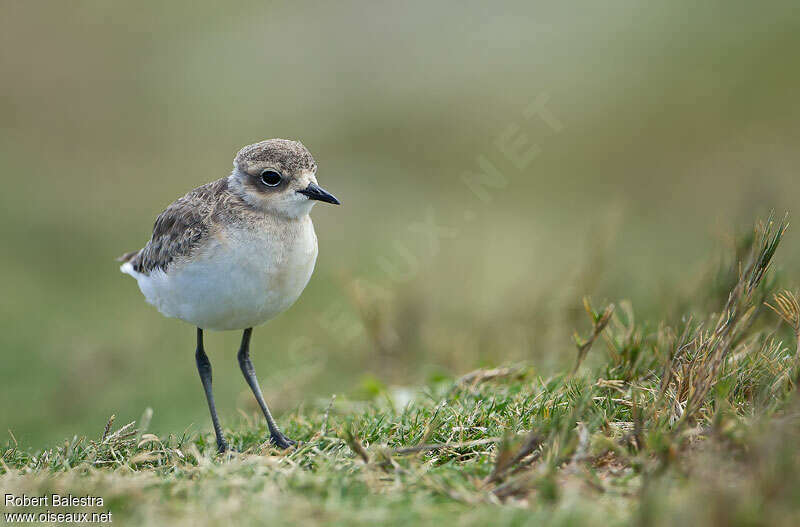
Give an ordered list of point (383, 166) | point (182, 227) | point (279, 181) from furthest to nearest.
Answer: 1. point (383, 166)
2. point (182, 227)
3. point (279, 181)

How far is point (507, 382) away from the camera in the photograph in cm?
567

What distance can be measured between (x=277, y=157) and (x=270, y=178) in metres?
0.14

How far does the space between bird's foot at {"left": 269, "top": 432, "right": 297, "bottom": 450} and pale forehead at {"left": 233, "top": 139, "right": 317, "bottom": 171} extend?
5.61 feet

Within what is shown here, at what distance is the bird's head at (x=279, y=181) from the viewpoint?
16.3ft

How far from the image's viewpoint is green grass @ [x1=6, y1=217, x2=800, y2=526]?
2.98m

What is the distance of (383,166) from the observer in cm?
1752

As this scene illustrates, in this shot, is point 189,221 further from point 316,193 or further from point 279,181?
point 316,193

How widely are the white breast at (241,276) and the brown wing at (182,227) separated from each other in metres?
0.11

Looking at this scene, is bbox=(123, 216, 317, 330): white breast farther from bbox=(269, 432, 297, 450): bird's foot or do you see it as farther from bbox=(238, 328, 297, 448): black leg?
bbox=(269, 432, 297, 450): bird's foot

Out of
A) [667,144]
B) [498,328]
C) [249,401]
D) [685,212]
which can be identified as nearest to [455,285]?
[498,328]

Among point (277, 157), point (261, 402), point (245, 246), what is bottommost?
point (261, 402)

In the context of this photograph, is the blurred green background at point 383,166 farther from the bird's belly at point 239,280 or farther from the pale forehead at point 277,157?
the pale forehead at point 277,157

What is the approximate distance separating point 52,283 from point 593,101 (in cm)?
1169

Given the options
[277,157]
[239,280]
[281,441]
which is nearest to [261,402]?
[281,441]
